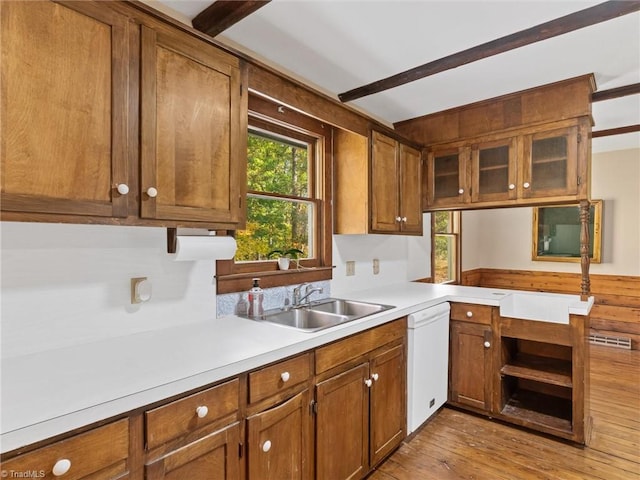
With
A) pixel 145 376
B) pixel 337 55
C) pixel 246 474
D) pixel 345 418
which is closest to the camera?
pixel 145 376

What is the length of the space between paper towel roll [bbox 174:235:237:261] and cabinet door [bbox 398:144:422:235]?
1.62 meters

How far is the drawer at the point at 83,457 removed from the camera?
2.73ft

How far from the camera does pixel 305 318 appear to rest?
219 centimetres

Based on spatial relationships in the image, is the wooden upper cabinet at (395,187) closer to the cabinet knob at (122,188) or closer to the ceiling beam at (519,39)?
the ceiling beam at (519,39)

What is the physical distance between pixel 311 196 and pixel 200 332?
1.34 m

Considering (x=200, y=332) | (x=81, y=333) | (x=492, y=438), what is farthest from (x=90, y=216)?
(x=492, y=438)

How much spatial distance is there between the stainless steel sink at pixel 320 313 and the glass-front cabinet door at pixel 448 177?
1.32 metres

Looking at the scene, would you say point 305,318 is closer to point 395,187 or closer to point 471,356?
point 395,187

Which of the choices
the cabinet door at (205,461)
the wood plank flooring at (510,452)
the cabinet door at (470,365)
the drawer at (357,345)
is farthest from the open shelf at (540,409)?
the cabinet door at (205,461)

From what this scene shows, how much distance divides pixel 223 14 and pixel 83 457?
5.82 ft

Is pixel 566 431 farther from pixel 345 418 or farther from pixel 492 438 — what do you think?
pixel 345 418

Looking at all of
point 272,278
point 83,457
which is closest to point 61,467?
point 83,457

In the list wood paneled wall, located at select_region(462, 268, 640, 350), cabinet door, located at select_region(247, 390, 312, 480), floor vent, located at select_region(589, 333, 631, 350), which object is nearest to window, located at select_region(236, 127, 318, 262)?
cabinet door, located at select_region(247, 390, 312, 480)

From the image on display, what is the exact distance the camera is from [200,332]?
5.28 feet
